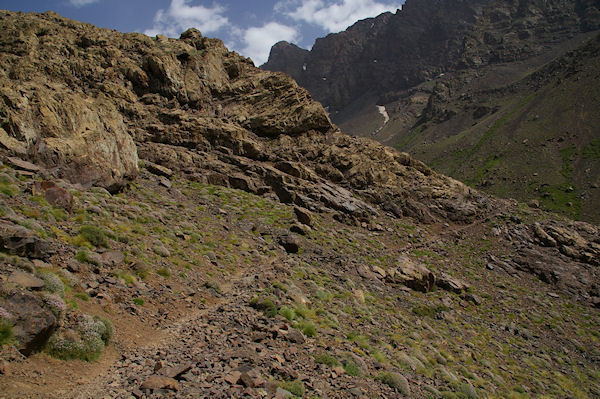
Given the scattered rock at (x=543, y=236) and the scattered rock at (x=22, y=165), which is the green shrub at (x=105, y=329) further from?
the scattered rock at (x=543, y=236)

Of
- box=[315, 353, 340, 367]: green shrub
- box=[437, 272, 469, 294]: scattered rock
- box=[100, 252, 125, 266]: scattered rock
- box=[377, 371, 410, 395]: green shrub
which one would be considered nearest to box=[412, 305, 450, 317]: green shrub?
box=[437, 272, 469, 294]: scattered rock

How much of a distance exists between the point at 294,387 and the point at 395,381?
15.1 feet

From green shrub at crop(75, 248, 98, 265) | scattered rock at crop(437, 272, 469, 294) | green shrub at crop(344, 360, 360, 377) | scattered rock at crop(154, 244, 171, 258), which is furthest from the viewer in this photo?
scattered rock at crop(437, 272, 469, 294)

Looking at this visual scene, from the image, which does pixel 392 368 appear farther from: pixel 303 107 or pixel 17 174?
pixel 303 107

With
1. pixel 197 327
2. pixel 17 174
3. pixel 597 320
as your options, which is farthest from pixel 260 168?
pixel 597 320

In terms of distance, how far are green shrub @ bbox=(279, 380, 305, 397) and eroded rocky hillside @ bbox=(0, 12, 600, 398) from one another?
0.06 metres

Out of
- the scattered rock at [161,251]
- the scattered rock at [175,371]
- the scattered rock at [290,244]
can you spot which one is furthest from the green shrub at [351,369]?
the scattered rock at [290,244]

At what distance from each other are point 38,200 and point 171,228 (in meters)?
7.02

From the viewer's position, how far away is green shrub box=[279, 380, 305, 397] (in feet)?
27.6

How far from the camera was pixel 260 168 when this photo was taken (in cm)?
3816

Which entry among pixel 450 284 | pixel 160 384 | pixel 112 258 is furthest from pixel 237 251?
pixel 450 284

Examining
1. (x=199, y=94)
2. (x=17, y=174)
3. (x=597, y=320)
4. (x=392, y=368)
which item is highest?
(x=199, y=94)

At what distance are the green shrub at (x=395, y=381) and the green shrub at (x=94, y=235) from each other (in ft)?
39.6

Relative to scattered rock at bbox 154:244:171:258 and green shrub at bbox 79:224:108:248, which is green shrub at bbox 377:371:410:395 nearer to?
scattered rock at bbox 154:244:171:258
